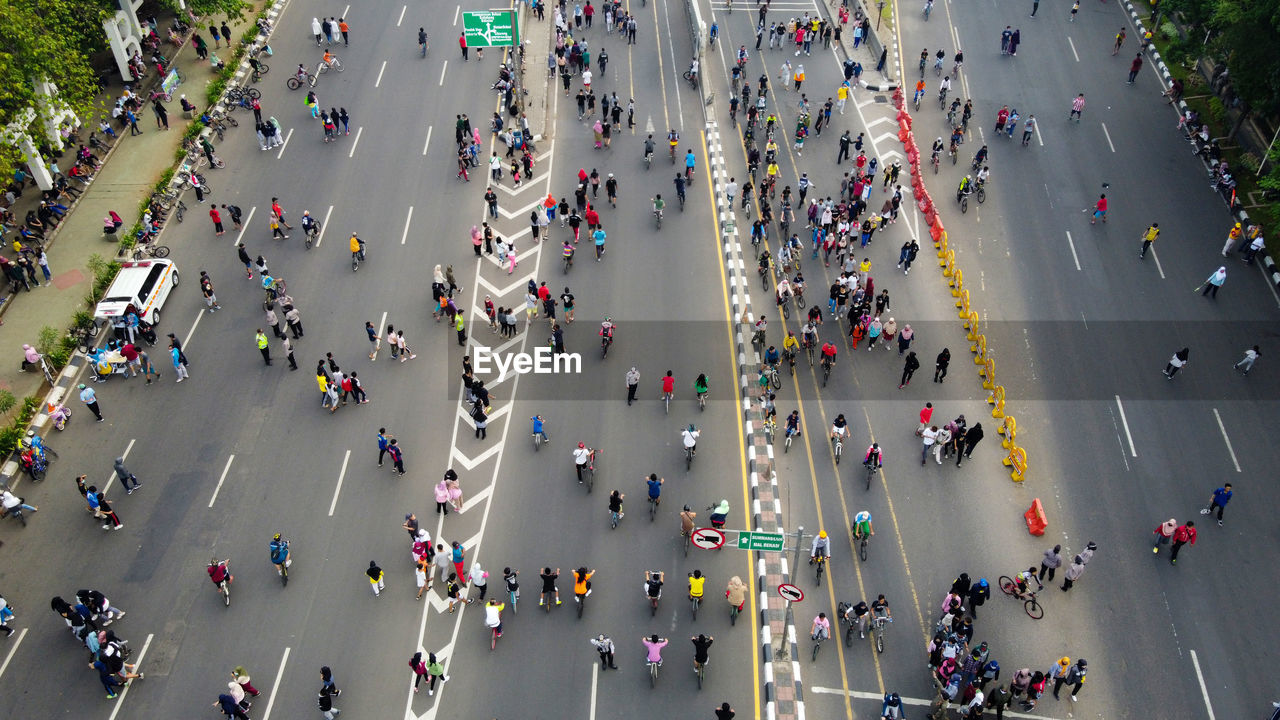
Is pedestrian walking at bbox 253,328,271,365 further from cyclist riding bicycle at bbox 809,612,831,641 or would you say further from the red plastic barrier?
the red plastic barrier

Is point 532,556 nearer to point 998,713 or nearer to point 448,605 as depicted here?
point 448,605

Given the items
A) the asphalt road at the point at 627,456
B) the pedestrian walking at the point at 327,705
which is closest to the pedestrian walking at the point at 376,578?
the asphalt road at the point at 627,456

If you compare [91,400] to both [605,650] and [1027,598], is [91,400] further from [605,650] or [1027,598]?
[1027,598]

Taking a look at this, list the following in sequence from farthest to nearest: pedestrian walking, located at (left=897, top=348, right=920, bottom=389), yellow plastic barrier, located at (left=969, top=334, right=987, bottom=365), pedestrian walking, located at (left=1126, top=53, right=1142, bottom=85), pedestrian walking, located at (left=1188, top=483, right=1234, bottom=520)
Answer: pedestrian walking, located at (left=1126, top=53, right=1142, bottom=85) → yellow plastic barrier, located at (left=969, top=334, right=987, bottom=365) → pedestrian walking, located at (left=897, top=348, right=920, bottom=389) → pedestrian walking, located at (left=1188, top=483, right=1234, bottom=520)

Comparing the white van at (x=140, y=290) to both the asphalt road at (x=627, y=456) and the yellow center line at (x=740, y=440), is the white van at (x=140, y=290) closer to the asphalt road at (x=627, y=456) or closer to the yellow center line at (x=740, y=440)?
the asphalt road at (x=627, y=456)

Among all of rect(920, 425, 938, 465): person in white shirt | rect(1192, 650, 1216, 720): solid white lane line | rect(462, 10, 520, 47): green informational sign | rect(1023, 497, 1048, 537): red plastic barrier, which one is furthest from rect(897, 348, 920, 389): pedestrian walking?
rect(462, 10, 520, 47): green informational sign

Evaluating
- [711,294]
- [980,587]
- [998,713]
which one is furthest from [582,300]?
[998,713]

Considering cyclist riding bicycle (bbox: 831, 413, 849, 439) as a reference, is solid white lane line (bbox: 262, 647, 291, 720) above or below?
below
